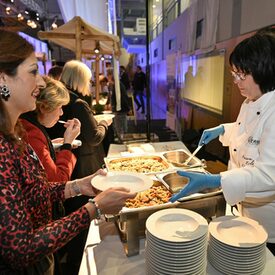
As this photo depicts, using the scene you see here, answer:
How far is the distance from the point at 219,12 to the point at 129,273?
10.6 ft

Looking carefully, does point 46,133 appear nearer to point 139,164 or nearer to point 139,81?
point 139,164

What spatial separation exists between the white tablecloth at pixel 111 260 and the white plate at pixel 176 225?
0.19m

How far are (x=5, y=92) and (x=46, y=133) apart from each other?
0.66 metres

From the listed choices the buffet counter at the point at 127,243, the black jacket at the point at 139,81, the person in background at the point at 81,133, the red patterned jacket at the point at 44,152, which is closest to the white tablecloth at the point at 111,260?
the buffet counter at the point at 127,243

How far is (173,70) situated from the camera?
3.56 metres

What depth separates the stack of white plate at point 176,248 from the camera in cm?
78

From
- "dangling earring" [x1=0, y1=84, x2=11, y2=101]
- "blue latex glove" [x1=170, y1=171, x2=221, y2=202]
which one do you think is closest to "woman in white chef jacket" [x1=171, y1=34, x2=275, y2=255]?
"blue latex glove" [x1=170, y1=171, x2=221, y2=202]

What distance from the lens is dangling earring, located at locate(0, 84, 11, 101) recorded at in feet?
2.75

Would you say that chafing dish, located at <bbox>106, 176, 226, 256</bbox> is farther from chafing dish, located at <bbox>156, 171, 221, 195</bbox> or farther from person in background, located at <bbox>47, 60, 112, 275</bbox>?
person in background, located at <bbox>47, 60, 112, 275</bbox>

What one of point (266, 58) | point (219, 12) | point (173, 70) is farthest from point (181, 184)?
point (219, 12)

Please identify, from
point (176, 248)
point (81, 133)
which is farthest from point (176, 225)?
point (81, 133)

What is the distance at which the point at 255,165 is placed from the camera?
1.01 metres

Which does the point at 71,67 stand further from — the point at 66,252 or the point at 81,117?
the point at 66,252

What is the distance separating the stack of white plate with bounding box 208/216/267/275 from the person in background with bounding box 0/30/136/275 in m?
0.34
